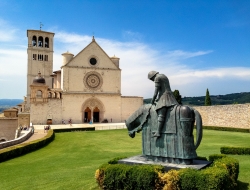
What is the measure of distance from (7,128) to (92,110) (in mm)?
14710

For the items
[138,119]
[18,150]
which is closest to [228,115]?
[18,150]

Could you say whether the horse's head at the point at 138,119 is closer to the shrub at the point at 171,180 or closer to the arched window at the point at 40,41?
the shrub at the point at 171,180

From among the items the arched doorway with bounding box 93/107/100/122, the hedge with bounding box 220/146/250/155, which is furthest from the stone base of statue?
the arched doorway with bounding box 93/107/100/122

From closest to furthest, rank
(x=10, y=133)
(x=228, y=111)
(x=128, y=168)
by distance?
(x=128, y=168)
(x=228, y=111)
(x=10, y=133)

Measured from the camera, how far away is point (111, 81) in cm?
4869

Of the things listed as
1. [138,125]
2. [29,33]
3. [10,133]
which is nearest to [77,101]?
[10,133]

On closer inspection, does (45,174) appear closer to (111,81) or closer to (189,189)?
(189,189)

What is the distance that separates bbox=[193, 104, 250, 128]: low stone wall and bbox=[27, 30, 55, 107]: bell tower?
33.9 m

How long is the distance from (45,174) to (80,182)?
2890 millimetres

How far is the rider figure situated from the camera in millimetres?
7957

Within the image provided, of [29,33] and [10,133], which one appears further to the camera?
[29,33]

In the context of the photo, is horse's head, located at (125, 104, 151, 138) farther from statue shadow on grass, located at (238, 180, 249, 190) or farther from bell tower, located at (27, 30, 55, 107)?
bell tower, located at (27, 30, 55, 107)

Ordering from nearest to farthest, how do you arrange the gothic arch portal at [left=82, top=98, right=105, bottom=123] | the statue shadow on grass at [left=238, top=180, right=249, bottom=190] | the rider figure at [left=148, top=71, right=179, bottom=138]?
the statue shadow on grass at [left=238, top=180, right=249, bottom=190] → the rider figure at [left=148, top=71, right=179, bottom=138] → the gothic arch portal at [left=82, top=98, right=105, bottom=123]

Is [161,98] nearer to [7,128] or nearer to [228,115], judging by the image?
[228,115]
